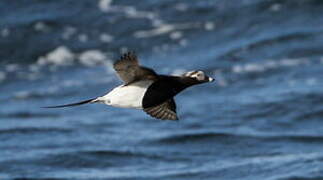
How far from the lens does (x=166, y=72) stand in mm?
22484

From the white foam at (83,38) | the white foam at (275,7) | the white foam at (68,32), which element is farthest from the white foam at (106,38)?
the white foam at (275,7)

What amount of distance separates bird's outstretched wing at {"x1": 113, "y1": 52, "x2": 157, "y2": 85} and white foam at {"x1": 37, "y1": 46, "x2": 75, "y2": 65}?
1384 cm

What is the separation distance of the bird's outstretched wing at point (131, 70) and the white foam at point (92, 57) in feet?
44.2

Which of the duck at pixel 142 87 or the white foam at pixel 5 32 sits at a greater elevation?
the white foam at pixel 5 32

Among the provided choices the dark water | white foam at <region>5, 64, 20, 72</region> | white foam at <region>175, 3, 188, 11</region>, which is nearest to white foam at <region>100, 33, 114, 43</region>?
the dark water

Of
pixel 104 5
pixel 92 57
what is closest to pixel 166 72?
pixel 92 57

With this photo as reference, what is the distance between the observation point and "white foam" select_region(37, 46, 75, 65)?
23.6 m

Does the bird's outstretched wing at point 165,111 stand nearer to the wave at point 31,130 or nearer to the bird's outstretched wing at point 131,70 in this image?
the bird's outstretched wing at point 131,70

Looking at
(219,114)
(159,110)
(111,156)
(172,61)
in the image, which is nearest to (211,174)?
(111,156)

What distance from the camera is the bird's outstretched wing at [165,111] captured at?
35.4 feet

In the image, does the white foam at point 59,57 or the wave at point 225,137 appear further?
the white foam at point 59,57

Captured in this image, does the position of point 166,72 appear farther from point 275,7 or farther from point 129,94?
point 129,94

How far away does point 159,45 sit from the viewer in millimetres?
23844

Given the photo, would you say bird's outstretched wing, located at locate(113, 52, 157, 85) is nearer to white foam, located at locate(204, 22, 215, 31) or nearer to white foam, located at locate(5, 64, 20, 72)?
white foam, located at locate(5, 64, 20, 72)
